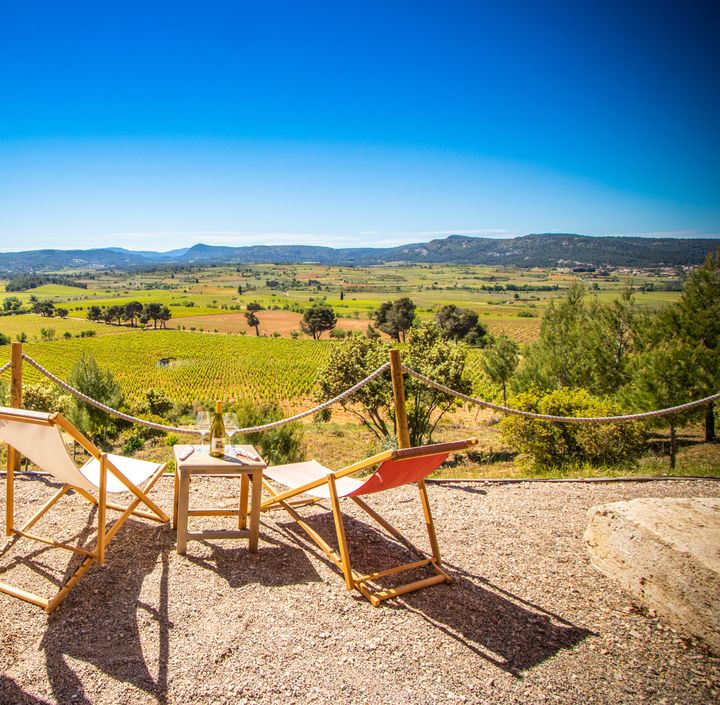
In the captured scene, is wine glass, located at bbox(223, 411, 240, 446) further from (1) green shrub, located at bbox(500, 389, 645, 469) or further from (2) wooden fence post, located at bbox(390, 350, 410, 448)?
(1) green shrub, located at bbox(500, 389, 645, 469)

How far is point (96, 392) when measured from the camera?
24.0 meters

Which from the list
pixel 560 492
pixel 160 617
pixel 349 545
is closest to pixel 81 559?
pixel 160 617

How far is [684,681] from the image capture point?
242 centimetres

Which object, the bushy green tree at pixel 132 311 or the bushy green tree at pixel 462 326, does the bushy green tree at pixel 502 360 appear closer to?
the bushy green tree at pixel 462 326

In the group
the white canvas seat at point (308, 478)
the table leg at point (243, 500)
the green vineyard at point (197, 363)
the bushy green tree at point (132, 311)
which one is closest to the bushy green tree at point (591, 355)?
the white canvas seat at point (308, 478)

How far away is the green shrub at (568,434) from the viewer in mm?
11727

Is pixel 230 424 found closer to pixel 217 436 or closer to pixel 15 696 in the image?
pixel 217 436

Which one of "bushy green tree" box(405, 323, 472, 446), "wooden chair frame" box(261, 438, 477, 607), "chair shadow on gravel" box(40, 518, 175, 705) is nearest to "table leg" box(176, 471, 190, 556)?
"chair shadow on gravel" box(40, 518, 175, 705)

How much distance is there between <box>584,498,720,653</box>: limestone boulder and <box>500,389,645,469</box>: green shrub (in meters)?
8.33

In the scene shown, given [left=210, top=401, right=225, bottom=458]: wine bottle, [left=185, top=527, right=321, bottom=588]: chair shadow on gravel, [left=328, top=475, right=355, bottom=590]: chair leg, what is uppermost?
[left=210, top=401, right=225, bottom=458]: wine bottle

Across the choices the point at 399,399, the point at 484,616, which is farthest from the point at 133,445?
the point at 484,616

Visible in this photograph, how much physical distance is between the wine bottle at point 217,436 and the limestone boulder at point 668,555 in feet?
8.90

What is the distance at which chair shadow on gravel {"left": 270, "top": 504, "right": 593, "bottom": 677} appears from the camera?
263 cm

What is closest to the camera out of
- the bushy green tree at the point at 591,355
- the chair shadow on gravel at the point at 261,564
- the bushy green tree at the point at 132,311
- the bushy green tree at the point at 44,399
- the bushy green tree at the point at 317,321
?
the chair shadow on gravel at the point at 261,564
